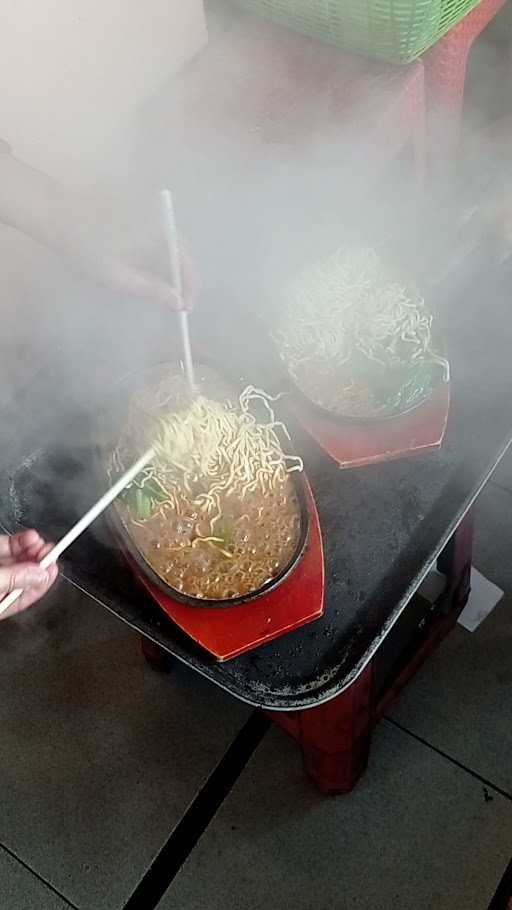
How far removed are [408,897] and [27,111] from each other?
168cm

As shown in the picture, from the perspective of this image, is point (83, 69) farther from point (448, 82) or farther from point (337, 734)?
point (337, 734)

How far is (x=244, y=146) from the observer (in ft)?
6.12

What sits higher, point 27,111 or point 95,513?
point 27,111

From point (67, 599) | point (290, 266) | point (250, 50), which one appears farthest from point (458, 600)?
point (250, 50)

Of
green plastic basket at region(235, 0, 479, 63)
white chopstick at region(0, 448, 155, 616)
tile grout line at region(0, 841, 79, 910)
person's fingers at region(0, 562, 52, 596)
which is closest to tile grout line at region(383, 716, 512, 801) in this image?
tile grout line at region(0, 841, 79, 910)

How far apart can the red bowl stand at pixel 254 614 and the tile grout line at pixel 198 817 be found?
777 mm

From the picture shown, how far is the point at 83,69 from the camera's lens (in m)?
1.64

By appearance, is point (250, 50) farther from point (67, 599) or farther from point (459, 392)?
→ point (67, 599)

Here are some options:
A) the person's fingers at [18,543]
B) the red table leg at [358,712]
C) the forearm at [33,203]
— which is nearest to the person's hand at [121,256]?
the forearm at [33,203]

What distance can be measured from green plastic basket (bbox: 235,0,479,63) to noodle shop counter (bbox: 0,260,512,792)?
54 cm

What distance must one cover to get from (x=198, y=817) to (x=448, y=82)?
1.72 meters

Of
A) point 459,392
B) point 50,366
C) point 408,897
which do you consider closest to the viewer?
point 459,392

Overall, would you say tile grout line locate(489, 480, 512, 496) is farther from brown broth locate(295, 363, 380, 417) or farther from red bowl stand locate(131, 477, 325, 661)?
red bowl stand locate(131, 477, 325, 661)

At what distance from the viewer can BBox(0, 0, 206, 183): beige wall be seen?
1501mm
